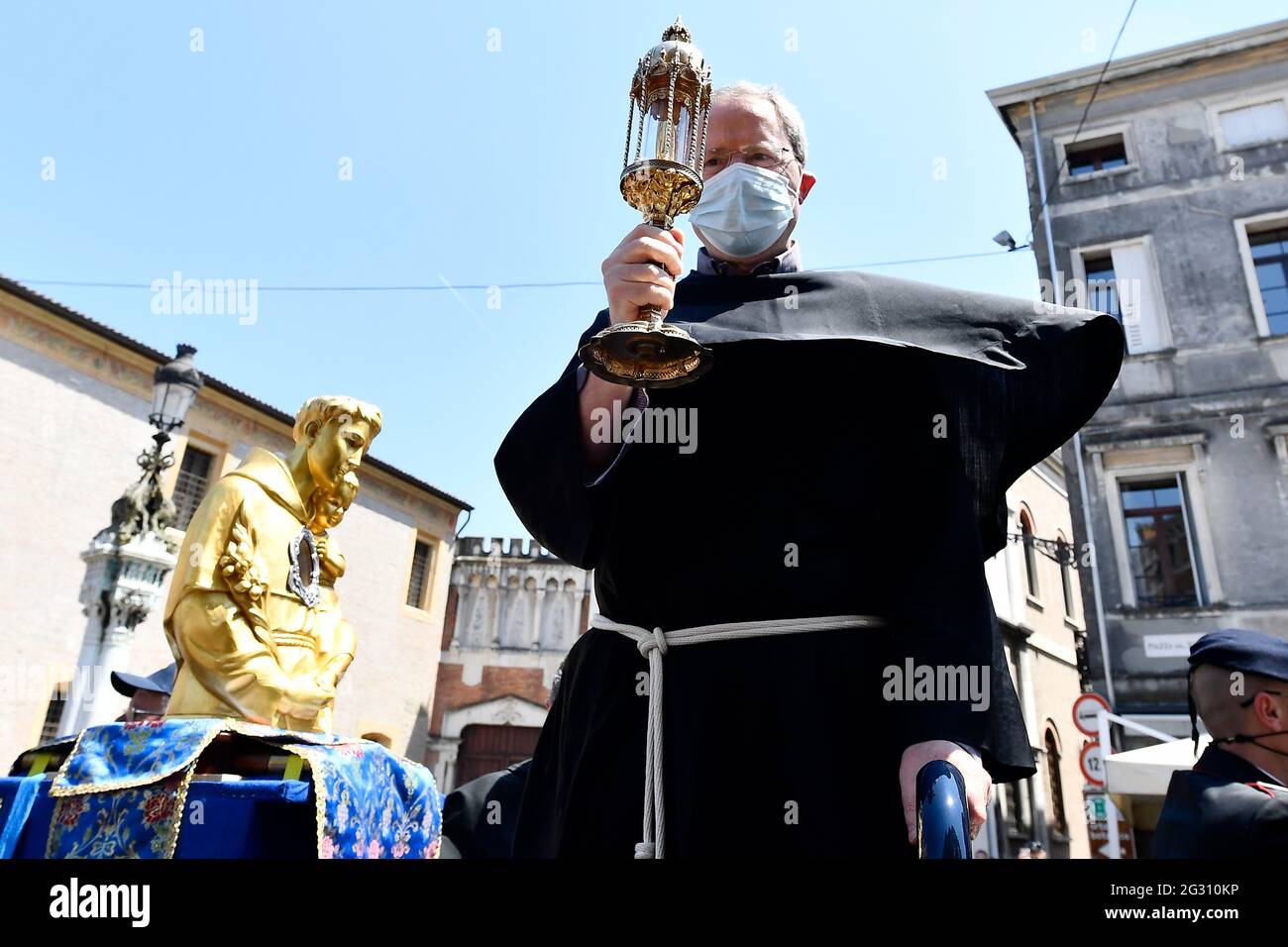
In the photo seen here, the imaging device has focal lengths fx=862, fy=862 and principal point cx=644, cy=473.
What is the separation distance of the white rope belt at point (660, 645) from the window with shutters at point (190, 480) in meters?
17.7

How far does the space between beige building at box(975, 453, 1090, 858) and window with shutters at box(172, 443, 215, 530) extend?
1722 cm

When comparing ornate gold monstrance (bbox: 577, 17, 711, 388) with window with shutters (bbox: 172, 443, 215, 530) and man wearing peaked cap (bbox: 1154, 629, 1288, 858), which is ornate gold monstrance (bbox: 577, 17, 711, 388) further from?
window with shutters (bbox: 172, 443, 215, 530)

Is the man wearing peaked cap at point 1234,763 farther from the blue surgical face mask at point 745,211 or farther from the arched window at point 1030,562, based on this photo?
the arched window at point 1030,562

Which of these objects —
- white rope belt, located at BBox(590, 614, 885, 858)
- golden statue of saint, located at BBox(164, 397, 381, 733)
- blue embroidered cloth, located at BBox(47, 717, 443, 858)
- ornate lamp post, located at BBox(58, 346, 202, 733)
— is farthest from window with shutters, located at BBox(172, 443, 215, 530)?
white rope belt, located at BBox(590, 614, 885, 858)

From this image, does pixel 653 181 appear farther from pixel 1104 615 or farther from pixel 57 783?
pixel 1104 615

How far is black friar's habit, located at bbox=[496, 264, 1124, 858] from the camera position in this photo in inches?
55.1

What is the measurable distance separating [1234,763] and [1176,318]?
1446 centimetres

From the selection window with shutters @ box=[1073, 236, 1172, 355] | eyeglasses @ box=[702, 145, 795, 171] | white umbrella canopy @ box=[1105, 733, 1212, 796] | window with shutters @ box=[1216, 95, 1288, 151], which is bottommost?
white umbrella canopy @ box=[1105, 733, 1212, 796]

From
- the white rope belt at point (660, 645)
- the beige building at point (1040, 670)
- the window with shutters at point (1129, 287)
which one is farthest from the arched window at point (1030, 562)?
the white rope belt at point (660, 645)

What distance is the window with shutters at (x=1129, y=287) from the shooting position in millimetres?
15359

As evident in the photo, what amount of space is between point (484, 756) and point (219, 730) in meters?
21.8

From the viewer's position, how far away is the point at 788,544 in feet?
5.06

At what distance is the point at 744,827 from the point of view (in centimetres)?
141

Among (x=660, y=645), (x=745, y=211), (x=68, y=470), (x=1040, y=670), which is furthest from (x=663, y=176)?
(x=1040, y=670)
